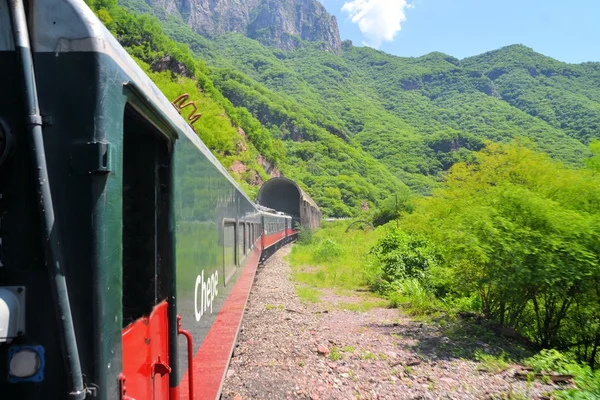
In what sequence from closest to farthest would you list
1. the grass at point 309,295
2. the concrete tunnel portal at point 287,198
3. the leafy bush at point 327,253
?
1. the grass at point 309,295
2. the leafy bush at point 327,253
3. the concrete tunnel portal at point 287,198

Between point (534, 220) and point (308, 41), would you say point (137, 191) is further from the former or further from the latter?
point (308, 41)

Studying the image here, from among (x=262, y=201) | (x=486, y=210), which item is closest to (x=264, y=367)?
(x=486, y=210)

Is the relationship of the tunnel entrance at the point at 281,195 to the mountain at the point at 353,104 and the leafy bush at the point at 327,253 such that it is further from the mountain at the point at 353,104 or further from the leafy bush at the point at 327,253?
the leafy bush at the point at 327,253

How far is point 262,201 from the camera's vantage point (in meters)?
33.7

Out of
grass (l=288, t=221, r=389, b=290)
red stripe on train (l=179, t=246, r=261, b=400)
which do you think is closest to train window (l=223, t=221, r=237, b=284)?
red stripe on train (l=179, t=246, r=261, b=400)

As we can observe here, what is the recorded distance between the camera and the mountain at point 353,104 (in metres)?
49.8

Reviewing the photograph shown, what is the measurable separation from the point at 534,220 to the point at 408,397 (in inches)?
138

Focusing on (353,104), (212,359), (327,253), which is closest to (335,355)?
(212,359)

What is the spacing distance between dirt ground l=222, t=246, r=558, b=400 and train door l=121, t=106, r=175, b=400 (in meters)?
3.40

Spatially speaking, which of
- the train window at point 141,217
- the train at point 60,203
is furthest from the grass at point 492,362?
the train at point 60,203

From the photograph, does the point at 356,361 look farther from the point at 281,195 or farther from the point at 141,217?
the point at 281,195

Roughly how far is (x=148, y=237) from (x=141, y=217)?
0.35ft

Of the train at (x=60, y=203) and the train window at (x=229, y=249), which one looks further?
the train window at (x=229, y=249)

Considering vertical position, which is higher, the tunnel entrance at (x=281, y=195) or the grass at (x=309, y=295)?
the tunnel entrance at (x=281, y=195)
